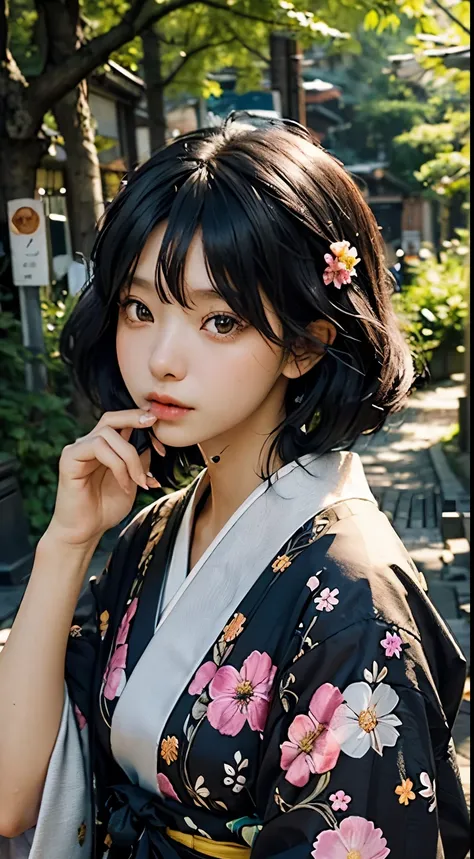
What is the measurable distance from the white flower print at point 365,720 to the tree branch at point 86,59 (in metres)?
5.14

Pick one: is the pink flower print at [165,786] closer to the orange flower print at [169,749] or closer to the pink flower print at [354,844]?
the orange flower print at [169,749]

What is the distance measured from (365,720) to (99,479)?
22.3 inches

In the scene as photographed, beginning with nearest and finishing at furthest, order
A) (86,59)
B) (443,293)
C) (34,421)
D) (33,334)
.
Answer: (86,59) → (33,334) → (34,421) → (443,293)

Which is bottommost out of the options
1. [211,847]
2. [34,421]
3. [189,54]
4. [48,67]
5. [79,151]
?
[34,421]

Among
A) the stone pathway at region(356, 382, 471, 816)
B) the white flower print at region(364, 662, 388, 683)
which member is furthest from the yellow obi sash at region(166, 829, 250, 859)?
the stone pathway at region(356, 382, 471, 816)

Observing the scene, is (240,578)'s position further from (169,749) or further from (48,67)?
(48,67)

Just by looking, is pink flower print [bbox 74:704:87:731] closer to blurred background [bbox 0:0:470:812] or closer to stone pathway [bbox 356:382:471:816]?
stone pathway [bbox 356:382:471:816]

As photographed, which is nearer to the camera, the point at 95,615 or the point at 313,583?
the point at 313,583

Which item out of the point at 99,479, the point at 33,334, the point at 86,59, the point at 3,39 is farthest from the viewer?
the point at 33,334

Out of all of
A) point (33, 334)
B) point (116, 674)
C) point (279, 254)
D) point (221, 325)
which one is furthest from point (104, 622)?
point (33, 334)

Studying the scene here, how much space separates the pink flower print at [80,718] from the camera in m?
1.61

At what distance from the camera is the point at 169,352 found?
4.50 feet

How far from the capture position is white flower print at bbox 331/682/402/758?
1250mm

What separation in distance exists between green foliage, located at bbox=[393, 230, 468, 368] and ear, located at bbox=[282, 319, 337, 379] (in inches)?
479
